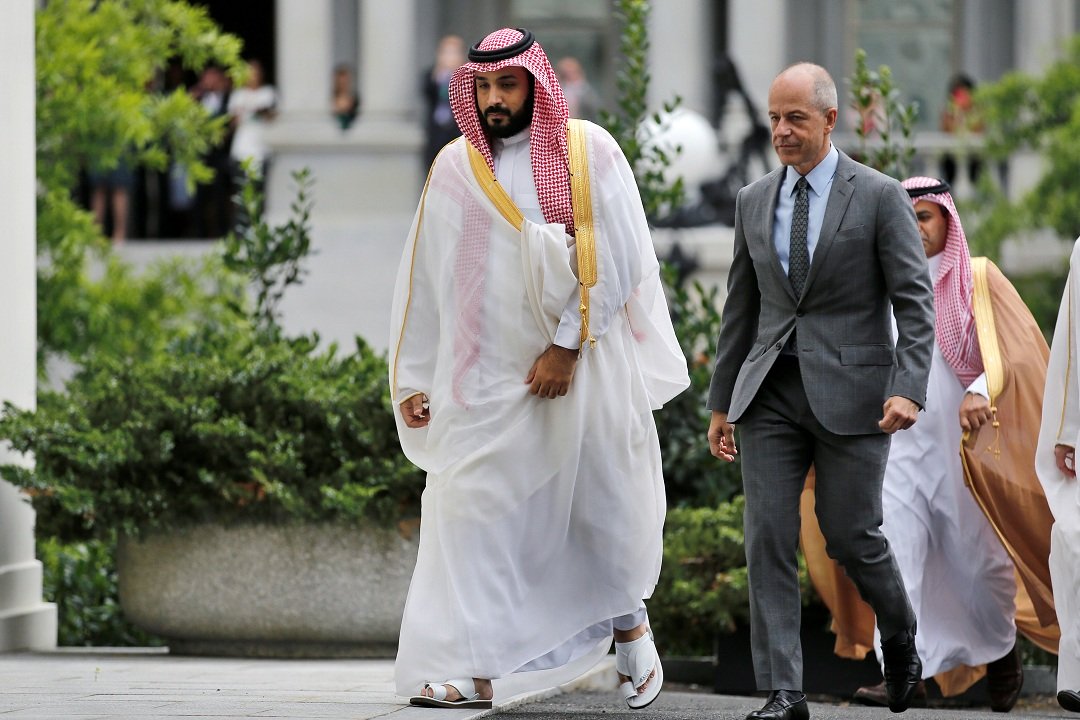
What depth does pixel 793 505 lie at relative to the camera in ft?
19.1

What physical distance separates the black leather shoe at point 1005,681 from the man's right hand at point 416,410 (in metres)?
2.57

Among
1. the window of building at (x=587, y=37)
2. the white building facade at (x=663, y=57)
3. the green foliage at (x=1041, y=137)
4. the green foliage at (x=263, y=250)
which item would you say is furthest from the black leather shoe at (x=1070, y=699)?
the window of building at (x=587, y=37)

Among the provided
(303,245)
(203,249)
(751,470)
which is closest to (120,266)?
(303,245)

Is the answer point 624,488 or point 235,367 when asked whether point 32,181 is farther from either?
point 624,488

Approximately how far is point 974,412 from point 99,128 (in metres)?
5.42

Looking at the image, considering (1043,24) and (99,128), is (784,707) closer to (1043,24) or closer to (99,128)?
(99,128)

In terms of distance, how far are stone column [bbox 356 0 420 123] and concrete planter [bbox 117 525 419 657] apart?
1519 centimetres

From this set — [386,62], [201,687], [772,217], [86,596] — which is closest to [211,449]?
[201,687]

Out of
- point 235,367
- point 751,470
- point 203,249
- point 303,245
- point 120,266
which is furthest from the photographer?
point 203,249

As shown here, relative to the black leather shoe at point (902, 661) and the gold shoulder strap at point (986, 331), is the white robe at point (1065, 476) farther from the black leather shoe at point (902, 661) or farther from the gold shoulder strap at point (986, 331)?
the black leather shoe at point (902, 661)

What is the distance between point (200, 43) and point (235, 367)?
4.11 metres

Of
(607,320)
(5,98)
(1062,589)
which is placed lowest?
(1062,589)

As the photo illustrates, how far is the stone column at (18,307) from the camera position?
832cm

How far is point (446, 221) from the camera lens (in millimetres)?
6254
